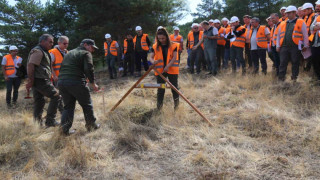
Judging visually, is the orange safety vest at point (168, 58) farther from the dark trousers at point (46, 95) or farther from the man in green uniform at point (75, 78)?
the dark trousers at point (46, 95)

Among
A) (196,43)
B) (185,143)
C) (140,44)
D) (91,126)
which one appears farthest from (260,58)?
(91,126)

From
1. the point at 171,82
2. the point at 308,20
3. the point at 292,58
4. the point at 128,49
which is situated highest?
the point at 308,20

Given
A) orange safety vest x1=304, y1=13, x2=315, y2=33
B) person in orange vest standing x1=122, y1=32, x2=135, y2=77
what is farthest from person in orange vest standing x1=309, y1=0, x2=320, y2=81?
person in orange vest standing x1=122, y1=32, x2=135, y2=77

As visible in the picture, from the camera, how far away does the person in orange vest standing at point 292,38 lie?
5734 millimetres

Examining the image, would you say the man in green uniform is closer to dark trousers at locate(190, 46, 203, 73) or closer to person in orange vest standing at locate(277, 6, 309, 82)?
person in orange vest standing at locate(277, 6, 309, 82)

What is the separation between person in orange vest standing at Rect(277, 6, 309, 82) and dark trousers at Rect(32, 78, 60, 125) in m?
5.35

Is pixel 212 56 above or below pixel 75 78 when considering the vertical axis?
above

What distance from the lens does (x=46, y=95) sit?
195 inches

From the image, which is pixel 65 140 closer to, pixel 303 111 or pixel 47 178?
pixel 47 178

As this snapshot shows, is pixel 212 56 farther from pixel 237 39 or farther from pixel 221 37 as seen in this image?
pixel 221 37

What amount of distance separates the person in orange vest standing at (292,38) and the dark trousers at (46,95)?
5354 millimetres

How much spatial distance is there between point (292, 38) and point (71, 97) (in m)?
5.12

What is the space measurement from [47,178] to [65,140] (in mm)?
1083

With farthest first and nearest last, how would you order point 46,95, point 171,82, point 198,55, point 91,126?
point 198,55 → point 171,82 → point 46,95 → point 91,126
